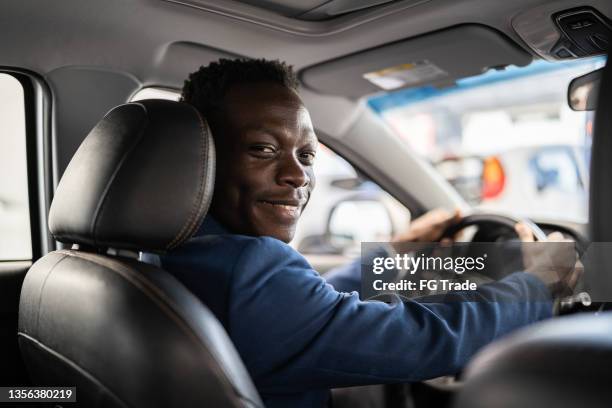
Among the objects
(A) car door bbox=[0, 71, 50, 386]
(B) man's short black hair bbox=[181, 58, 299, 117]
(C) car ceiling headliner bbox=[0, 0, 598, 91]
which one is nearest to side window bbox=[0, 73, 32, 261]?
(A) car door bbox=[0, 71, 50, 386]

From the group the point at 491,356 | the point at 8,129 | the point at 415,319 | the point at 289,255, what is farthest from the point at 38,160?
the point at 491,356

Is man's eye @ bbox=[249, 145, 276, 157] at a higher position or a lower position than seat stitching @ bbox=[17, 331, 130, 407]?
higher

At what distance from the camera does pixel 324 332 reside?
141 centimetres

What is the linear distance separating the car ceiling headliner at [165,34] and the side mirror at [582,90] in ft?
0.70

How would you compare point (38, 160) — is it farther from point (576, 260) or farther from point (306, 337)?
point (576, 260)

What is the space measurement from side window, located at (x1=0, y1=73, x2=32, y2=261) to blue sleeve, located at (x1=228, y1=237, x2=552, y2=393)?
127cm

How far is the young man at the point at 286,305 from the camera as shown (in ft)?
4.63

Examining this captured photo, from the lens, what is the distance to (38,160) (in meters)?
2.34

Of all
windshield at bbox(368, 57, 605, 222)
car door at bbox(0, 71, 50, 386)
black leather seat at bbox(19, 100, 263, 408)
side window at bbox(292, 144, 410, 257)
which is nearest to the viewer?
black leather seat at bbox(19, 100, 263, 408)

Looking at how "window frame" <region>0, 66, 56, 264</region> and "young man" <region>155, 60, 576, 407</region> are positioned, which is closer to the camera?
"young man" <region>155, 60, 576, 407</region>

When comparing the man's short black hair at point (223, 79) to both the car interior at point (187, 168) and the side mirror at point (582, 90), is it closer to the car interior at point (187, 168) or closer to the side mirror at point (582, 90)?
the car interior at point (187, 168)

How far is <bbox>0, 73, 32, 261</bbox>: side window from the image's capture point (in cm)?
231

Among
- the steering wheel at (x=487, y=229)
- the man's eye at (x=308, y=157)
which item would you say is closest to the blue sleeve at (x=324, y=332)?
the man's eye at (x=308, y=157)

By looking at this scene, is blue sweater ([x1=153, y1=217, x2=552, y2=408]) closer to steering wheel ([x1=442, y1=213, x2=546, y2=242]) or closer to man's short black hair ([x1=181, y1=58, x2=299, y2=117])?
man's short black hair ([x1=181, y1=58, x2=299, y2=117])
